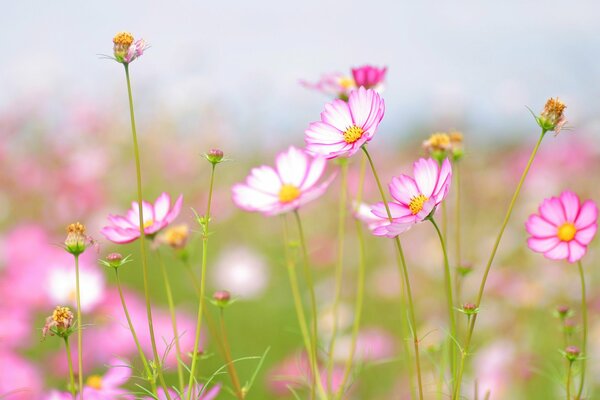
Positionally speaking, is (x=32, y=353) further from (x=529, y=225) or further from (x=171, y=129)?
(x=171, y=129)

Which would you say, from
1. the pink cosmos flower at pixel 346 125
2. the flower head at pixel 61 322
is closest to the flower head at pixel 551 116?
the pink cosmos flower at pixel 346 125

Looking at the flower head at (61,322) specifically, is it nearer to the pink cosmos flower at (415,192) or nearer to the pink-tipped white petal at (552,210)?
the pink cosmos flower at (415,192)

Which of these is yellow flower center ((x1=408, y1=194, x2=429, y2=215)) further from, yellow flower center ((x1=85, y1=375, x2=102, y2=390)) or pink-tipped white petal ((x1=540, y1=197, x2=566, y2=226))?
yellow flower center ((x1=85, y1=375, x2=102, y2=390))

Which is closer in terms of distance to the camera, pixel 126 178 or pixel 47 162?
pixel 47 162

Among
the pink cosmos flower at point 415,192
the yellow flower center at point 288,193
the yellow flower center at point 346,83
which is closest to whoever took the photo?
the pink cosmos flower at point 415,192

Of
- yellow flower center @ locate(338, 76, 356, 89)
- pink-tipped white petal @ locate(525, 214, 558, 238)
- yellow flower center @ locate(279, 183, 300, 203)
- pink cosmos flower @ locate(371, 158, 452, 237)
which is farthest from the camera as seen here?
yellow flower center @ locate(338, 76, 356, 89)

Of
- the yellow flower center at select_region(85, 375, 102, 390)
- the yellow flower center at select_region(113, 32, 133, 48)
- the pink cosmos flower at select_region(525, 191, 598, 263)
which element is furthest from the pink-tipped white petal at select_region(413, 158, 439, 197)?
the yellow flower center at select_region(85, 375, 102, 390)

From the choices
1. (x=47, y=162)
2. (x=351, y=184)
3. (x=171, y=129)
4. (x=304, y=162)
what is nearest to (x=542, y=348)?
(x=351, y=184)
